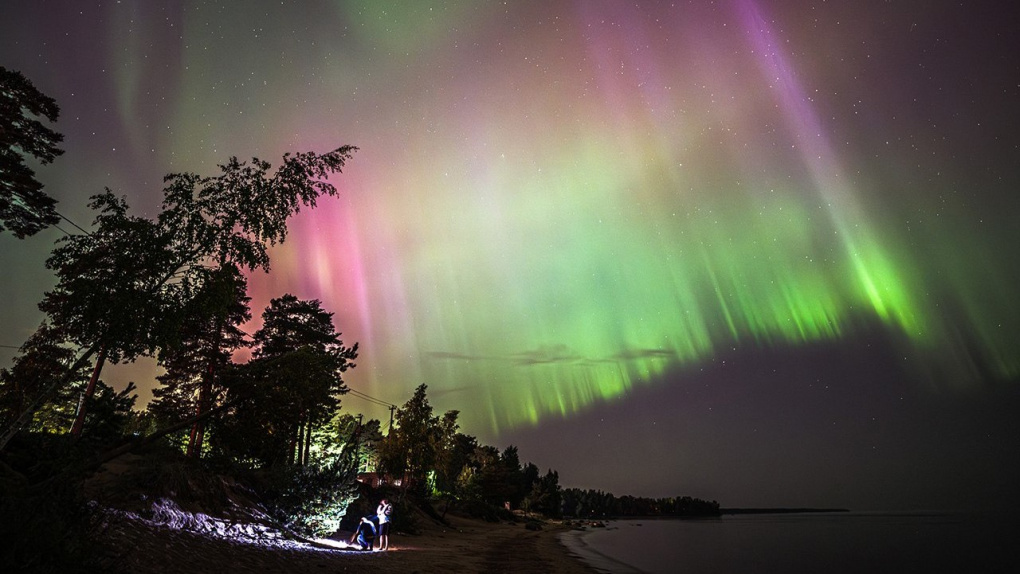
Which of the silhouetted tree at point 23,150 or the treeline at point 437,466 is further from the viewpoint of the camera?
the treeline at point 437,466

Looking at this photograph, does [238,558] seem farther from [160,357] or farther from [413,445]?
[413,445]

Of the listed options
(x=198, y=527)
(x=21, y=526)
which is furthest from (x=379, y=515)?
(x=21, y=526)

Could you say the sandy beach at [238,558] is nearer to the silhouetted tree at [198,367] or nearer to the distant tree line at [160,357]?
the distant tree line at [160,357]

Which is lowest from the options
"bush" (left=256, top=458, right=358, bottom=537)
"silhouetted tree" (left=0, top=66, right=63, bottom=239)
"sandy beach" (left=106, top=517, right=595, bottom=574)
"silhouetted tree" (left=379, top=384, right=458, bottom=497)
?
"sandy beach" (left=106, top=517, right=595, bottom=574)

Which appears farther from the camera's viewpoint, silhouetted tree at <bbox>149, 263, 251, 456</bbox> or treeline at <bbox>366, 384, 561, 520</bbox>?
treeline at <bbox>366, 384, 561, 520</bbox>

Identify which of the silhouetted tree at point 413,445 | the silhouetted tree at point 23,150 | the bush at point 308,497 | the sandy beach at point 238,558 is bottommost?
the sandy beach at point 238,558

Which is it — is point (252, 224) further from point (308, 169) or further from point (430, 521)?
point (430, 521)

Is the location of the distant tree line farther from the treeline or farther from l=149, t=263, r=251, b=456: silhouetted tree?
the treeline

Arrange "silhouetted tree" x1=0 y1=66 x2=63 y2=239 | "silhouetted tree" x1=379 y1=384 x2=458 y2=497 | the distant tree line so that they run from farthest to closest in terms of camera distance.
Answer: "silhouetted tree" x1=379 y1=384 x2=458 y2=497
"silhouetted tree" x1=0 y1=66 x2=63 y2=239
the distant tree line

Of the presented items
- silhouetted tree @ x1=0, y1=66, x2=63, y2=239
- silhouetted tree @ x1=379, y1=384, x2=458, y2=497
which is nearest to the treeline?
silhouetted tree @ x1=379, y1=384, x2=458, y2=497

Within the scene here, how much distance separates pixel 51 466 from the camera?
1409 cm

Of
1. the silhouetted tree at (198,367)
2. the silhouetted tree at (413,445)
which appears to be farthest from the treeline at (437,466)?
the silhouetted tree at (198,367)

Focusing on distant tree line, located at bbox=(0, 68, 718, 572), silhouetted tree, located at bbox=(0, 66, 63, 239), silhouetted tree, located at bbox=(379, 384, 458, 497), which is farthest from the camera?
silhouetted tree, located at bbox=(379, 384, 458, 497)

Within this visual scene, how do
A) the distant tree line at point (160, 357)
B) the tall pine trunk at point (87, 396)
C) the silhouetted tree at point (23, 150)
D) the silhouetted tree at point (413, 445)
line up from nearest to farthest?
1. the distant tree line at point (160, 357)
2. the silhouetted tree at point (23, 150)
3. the tall pine trunk at point (87, 396)
4. the silhouetted tree at point (413, 445)
